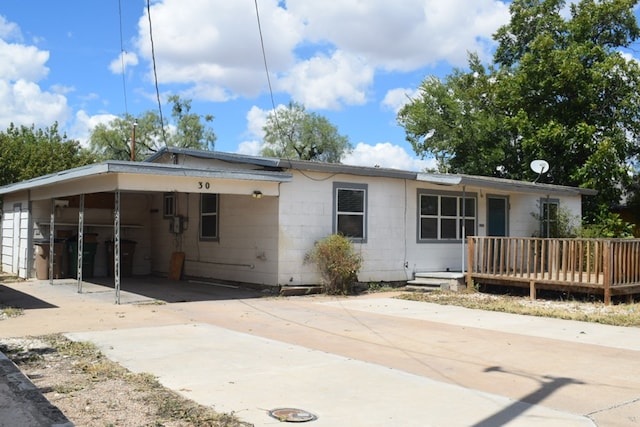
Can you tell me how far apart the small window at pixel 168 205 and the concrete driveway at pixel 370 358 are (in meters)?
6.17

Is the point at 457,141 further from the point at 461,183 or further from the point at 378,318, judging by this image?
the point at 378,318

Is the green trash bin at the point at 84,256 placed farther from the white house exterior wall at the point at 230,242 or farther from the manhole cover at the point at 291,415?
the manhole cover at the point at 291,415

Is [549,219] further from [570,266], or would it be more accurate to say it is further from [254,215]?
[254,215]

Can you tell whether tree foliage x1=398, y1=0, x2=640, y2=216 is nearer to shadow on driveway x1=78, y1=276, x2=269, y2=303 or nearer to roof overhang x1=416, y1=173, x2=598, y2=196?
roof overhang x1=416, y1=173, x2=598, y2=196

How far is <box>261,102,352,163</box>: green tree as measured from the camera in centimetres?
5156

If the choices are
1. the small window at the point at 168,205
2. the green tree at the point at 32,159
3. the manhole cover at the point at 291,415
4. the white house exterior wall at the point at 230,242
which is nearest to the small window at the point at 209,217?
the white house exterior wall at the point at 230,242

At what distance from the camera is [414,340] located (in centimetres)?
865

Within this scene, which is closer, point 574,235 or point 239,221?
point 239,221

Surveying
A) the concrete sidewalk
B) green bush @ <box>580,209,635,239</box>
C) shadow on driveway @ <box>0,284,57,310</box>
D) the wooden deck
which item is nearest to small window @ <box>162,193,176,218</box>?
shadow on driveway @ <box>0,284,57,310</box>

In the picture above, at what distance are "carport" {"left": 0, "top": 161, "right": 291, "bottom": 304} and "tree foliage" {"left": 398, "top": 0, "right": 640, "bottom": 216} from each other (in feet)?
46.2

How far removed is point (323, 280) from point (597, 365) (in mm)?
8109

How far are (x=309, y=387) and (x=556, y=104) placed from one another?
21398 mm

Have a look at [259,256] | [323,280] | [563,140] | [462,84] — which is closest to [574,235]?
[563,140]

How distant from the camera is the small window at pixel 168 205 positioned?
18453 mm
